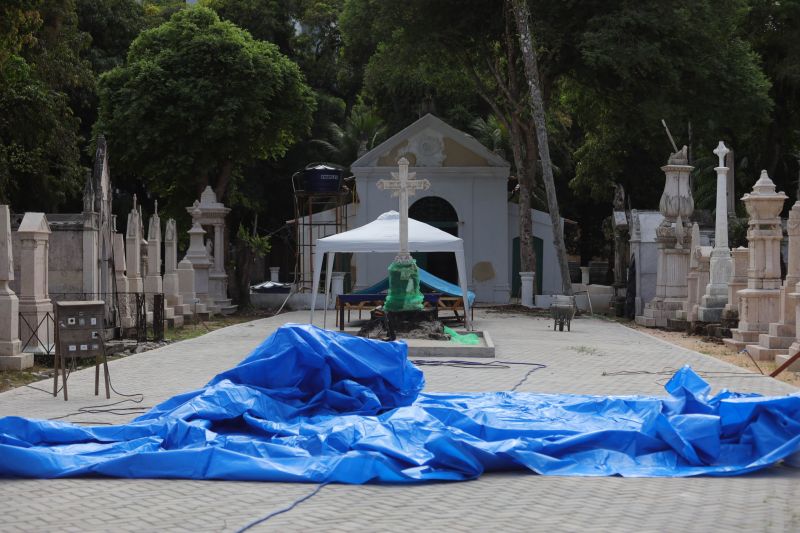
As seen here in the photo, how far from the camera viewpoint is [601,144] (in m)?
40.3

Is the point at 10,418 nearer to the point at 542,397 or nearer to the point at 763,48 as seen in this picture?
the point at 542,397

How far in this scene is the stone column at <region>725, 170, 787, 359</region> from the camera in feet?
55.1

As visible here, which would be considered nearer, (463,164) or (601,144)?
(463,164)

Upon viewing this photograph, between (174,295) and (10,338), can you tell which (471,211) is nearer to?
(174,295)

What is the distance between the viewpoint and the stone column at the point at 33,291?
15242 mm

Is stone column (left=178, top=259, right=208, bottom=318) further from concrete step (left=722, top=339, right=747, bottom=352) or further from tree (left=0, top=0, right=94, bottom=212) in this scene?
concrete step (left=722, top=339, right=747, bottom=352)

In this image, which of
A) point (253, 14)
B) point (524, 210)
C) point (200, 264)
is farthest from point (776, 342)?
point (253, 14)

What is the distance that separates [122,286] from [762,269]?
12.0 m

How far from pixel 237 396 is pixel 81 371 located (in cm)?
585

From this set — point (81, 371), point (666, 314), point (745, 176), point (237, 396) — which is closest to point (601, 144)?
point (745, 176)

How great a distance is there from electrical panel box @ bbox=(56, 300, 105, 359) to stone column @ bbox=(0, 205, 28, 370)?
3.32 m

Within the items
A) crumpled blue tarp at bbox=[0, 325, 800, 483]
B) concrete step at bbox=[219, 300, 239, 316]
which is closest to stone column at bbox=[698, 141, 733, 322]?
crumpled blue tarp at bbox=[0, 325, 800, 483]

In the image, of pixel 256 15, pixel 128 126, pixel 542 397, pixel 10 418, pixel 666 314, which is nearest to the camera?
pixel 10 418

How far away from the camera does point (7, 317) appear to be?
14109 mm
